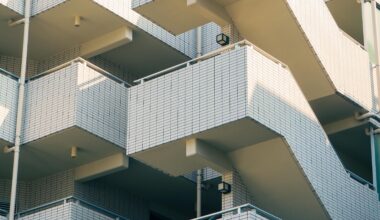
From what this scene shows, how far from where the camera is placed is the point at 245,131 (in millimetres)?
29562

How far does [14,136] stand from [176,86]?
476 centimetres

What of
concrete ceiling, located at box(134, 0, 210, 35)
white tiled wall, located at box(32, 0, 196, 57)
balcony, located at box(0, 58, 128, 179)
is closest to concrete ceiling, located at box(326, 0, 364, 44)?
white tiled wall, located at box(32, 0, 196, 57)

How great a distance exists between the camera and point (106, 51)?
36.0 metres

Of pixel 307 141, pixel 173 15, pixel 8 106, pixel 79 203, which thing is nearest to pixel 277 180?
pixel 307 141

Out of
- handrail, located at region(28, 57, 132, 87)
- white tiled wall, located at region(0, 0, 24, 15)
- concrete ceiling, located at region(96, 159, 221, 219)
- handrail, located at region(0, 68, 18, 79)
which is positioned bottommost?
concrete ceiling, located at region(96, 159, 221, 219)

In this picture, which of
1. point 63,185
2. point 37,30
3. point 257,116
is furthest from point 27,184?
point 257,116

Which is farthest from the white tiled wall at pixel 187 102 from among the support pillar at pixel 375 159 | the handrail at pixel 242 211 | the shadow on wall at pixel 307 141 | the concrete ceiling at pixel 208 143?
the support pillar at pixel 375 159

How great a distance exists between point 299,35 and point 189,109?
3.66 m

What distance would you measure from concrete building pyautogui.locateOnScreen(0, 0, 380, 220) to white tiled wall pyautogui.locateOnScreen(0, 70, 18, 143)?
0.15 ft

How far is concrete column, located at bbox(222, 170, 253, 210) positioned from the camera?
30344 millimetres

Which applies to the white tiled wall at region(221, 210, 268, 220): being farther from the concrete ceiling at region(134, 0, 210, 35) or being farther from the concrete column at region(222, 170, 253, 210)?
the concrete ceiling at region(134, 0, 210, 35)

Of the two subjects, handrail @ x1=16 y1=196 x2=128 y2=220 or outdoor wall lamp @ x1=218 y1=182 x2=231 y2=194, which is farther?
handrail @ x1=16 y1=196 x2=128 y2=220

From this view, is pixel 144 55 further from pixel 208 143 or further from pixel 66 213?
pixel 208 143

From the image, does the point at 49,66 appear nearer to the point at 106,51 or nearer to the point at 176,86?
the point at 106,51
